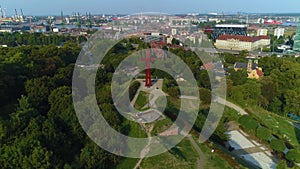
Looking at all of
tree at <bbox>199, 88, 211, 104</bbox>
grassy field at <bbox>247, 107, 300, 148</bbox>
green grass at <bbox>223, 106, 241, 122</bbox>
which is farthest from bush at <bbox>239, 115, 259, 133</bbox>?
tree at <bbox>199, 88, 211, 104</bbox>

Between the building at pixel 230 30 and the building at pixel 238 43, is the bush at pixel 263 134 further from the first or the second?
the building at pixel 230 30

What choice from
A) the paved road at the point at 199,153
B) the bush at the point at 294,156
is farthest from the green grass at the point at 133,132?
the bush at the point at 294,156

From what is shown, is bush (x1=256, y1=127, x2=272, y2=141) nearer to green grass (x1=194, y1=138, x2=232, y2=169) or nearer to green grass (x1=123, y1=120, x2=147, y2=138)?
green grass (x1=194, y1=138, x2=232, y2=169)

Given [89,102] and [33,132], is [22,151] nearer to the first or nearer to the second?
[33,132]

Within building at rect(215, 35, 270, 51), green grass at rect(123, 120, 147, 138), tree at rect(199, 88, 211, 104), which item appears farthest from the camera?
building at rect(215, 35, 270, 51)

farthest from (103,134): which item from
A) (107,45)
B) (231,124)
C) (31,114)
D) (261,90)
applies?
(107,45)

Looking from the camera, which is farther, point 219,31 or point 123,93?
point 219,31

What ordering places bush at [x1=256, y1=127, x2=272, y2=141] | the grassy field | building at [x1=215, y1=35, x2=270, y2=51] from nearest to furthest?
bush at [x1=256, y1=127, x2=272, y2=141] → the grassy field → building at [x1=215, y1=35, x2=270, y2=51]
